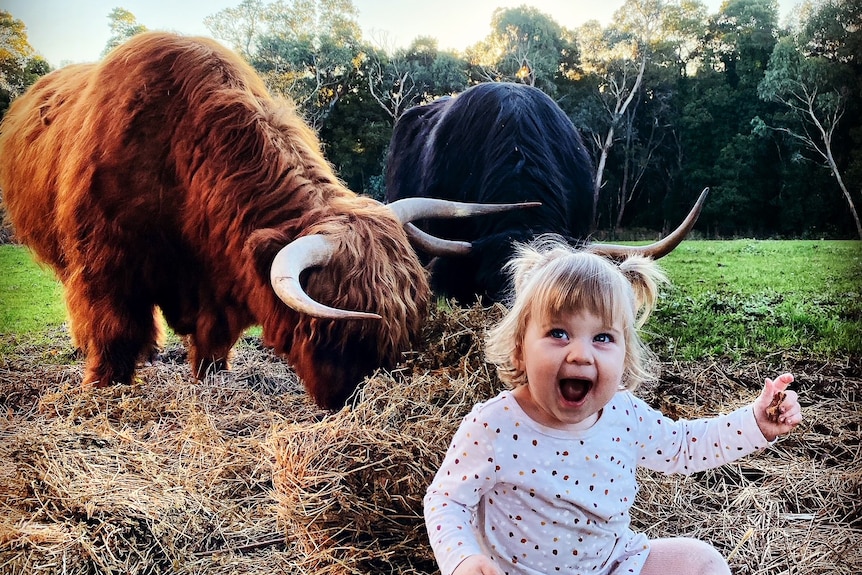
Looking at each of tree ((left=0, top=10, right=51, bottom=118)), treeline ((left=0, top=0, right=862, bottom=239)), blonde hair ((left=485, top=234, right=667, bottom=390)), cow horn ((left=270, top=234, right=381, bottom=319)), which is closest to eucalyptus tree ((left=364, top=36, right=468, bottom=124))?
treeline ((left=0, top=0, right=862, bottom=239))

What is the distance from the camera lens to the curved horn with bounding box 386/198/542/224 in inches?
126

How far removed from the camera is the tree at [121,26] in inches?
112

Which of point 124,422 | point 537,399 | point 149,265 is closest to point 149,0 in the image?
point 149,265

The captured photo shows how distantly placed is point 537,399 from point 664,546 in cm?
53

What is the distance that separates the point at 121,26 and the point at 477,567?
2688 millimetres

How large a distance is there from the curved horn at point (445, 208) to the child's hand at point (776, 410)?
1.75 metres

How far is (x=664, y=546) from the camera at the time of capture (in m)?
1.75

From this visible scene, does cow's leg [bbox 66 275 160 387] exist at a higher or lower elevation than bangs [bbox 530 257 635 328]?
lower

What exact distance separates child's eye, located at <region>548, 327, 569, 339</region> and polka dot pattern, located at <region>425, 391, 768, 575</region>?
20cm

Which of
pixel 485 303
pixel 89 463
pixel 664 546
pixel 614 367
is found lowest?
pixel 89 463

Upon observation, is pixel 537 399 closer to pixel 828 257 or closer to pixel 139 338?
pixel 828 257

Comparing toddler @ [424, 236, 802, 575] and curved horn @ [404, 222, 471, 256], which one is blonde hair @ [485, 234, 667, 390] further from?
curved horn @ [404, 222, 471, 256]

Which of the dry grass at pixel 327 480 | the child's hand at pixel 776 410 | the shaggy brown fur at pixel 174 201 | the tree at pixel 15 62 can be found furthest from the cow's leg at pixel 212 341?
the child's hand at pixel 776 410

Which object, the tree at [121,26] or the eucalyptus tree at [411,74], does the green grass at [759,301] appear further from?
the tree at [121,26]
